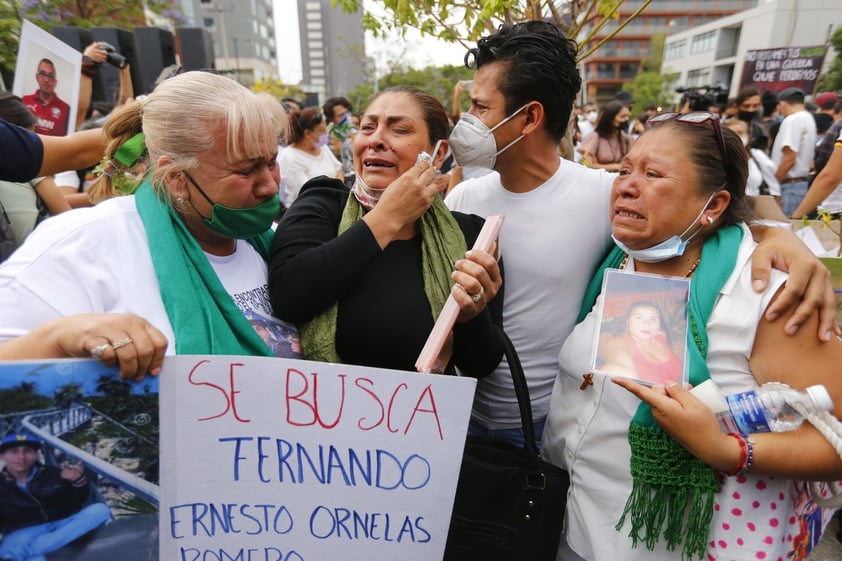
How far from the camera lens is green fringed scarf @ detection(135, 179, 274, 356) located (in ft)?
3.93

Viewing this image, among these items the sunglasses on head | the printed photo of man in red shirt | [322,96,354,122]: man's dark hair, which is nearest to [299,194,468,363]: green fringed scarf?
the sunglasses on head

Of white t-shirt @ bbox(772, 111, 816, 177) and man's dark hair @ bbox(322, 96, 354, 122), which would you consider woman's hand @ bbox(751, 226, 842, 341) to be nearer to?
white t-shirt @ bbox(772, 111, 816, 177)

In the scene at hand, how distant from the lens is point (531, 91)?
1869mm

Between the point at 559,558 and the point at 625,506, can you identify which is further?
the point at 559,558

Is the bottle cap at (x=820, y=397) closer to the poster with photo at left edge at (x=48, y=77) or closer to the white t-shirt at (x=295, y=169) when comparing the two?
the poster with photo at left edge at (x=48, y=77)

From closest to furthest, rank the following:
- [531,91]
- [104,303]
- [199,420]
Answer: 1. [199,420]
2. [104,303]
3. [531,91]

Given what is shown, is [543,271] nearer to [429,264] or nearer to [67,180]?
[429,264]

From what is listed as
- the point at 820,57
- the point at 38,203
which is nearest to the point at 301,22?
the point at 820,57

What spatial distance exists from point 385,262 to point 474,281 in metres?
0.36

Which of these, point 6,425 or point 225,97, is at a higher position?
point 225,97

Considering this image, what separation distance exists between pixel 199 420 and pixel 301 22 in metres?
135

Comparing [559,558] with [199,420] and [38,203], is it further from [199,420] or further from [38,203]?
[38,203]

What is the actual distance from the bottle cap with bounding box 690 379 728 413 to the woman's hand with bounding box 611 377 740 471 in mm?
37

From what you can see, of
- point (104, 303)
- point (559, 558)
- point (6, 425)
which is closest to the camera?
point (6, 425)
